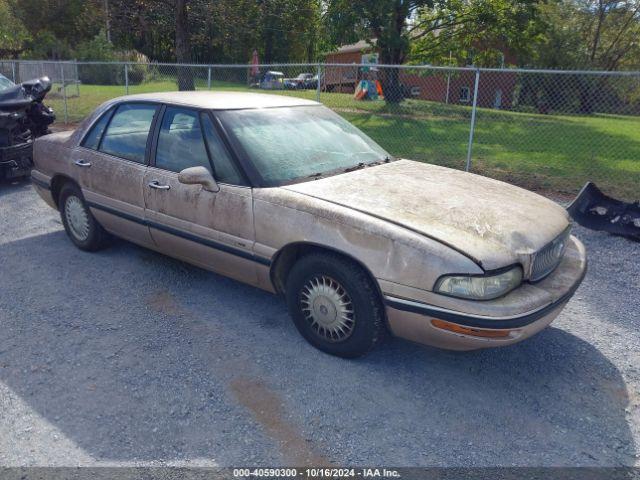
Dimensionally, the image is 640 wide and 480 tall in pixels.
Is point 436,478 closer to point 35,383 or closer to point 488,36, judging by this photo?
point 35,383

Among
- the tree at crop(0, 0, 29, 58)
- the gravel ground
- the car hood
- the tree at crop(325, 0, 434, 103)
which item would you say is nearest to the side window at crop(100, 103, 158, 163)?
the gravel ground

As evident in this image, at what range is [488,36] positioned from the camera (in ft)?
63.2

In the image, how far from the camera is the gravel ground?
2605 millimetres

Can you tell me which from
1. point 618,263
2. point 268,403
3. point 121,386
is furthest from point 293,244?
point 618,263

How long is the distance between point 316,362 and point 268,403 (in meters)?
0.50

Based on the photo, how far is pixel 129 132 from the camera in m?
4.49

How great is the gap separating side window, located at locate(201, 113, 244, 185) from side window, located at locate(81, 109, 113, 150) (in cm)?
138

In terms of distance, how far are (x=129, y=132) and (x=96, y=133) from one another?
47 centimetres

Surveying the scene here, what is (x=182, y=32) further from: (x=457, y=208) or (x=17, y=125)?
(x=457, y=208)

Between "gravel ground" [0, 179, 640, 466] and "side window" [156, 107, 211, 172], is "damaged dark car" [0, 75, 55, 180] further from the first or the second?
"side window" [156, 107, 211, 172]

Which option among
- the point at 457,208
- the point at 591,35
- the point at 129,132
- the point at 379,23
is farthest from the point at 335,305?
the point at 591,35

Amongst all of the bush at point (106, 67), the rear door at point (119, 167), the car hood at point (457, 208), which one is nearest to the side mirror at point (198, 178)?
the car hood at point (457, 208)

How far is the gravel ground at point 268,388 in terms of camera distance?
2.61m

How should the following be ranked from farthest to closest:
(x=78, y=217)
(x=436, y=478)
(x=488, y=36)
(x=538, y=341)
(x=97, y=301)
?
(x=488, y=36) < (x=78, y=217) < (x=97, y=301) < (x=538, y=341) < (x=436, y=478)
